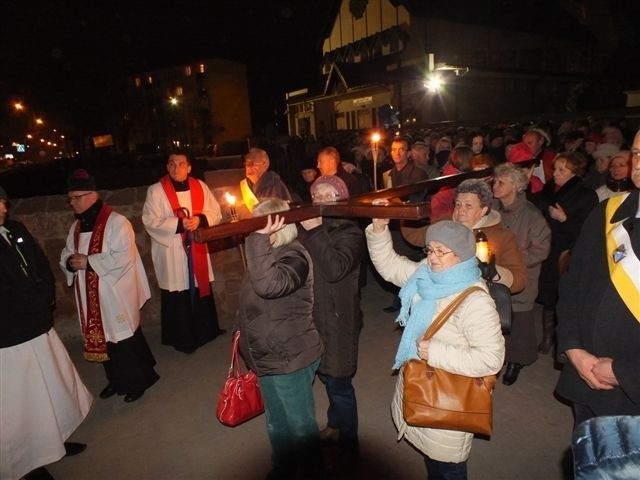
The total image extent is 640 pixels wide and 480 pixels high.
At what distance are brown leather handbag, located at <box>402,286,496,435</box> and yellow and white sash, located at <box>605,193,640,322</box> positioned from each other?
2.05 ft

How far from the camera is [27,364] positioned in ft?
10.5

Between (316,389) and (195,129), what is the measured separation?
61.9 m

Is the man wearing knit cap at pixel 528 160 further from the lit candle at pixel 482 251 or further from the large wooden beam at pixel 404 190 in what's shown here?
the lit candle at pixel 482 251

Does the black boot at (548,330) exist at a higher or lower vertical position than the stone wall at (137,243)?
lower

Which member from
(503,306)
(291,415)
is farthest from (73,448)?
(503,306)

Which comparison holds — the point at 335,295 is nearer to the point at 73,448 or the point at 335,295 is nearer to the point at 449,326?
the point at 449,326

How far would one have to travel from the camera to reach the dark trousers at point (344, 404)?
3.16 metres

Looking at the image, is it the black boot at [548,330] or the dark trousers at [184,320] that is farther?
the dark trousers at [184,320]

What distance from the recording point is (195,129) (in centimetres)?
6106

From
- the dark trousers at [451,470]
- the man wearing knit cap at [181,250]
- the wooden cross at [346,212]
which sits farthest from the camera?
the man wearing knit cap at [181,250]

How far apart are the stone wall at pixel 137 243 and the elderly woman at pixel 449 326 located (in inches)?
153

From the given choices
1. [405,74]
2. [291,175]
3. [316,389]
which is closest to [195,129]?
[405,74]

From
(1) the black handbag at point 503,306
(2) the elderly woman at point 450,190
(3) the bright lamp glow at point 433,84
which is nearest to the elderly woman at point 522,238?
(2) the elderly woman at point 450,190

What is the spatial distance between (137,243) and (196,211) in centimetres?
116
